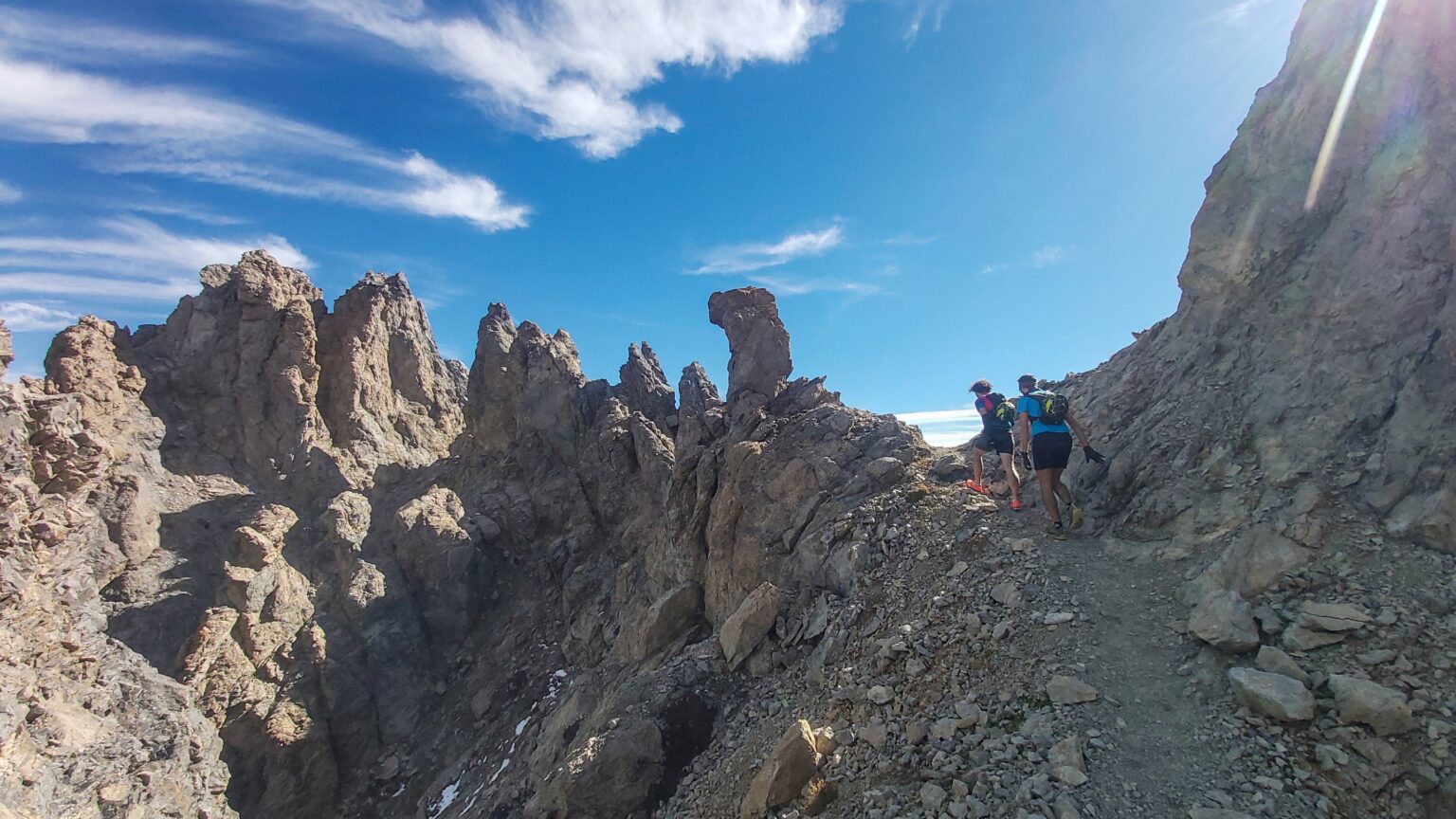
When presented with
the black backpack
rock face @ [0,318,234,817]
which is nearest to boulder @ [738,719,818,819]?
the black backpack

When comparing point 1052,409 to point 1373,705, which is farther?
point 1052,409

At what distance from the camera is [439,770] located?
34375 mm

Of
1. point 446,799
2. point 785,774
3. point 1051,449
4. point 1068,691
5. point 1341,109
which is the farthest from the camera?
point 446,799

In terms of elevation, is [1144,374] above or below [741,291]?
below

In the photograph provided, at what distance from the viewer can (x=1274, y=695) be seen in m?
7.29

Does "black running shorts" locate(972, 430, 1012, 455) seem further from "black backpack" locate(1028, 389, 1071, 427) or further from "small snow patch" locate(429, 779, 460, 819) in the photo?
"small snow patch" locate(429, 779, 460, 819)

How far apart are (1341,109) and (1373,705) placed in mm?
11946

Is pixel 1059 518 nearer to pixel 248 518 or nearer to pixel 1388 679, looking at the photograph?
pixel 1388 679

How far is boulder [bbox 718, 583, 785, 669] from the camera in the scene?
51.9ft

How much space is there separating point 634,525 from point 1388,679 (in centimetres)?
3986

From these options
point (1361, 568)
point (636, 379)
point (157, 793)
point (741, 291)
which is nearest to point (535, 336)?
point (636, 379)

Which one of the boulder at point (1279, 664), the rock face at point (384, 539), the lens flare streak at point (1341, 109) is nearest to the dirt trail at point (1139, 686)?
the boulder at point (1279, 664)

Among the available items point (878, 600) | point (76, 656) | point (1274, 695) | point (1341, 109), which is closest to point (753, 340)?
point (878, 600)

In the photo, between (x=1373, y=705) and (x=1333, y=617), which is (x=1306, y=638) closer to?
(x=1333, y=617)
